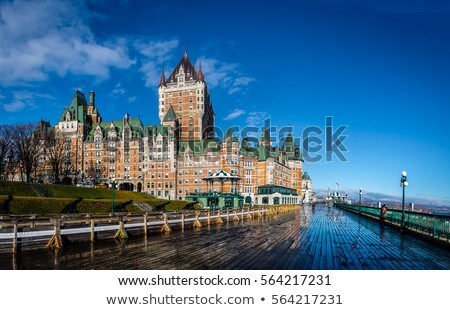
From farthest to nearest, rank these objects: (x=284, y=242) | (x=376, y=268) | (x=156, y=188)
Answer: (x=156, y=188) < (x=284, y=242) < (x=376, y=268)

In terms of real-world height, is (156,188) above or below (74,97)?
below

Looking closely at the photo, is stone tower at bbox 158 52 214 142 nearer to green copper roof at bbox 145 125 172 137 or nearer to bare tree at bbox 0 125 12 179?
green copper roof at bbox 145 125 172 137

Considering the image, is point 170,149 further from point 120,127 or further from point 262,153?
point 262,153

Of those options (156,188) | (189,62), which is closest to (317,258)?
(156,188)

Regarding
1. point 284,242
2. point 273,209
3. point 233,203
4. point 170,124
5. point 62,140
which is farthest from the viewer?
point 170,124

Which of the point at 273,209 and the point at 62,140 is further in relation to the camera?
the point at 62,140

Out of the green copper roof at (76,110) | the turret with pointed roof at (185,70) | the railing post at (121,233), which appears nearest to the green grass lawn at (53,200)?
the railing post at (121,233)

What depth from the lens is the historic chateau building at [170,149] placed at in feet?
314

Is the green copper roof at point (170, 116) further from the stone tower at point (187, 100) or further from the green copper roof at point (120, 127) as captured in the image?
the green copper roof at point (120, 127)

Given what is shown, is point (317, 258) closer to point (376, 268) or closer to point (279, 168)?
point (376, 268)

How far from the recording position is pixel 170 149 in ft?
323

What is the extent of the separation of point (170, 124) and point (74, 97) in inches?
1486

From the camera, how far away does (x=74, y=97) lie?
A: 116 m

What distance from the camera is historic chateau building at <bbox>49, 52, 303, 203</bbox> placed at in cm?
9575
